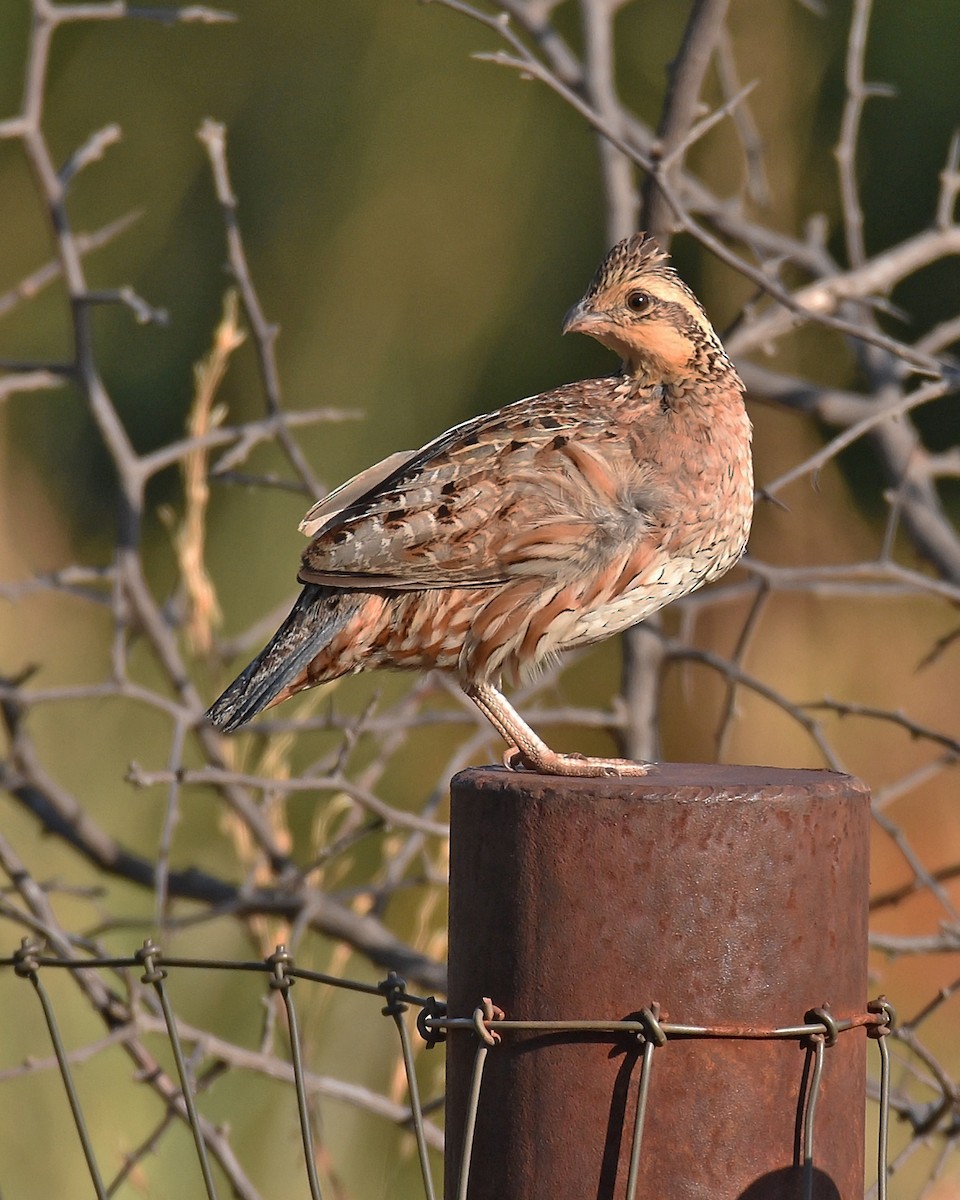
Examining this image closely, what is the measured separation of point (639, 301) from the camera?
8.97 ft

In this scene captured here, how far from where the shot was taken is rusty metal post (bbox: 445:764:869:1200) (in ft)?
5.85

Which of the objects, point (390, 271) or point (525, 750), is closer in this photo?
point (525, 750)

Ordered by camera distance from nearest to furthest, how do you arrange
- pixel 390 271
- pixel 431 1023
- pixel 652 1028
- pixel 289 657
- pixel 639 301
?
1. pixel 652 1028
2. pixel 431 1023
3. pixel 289 657
4. pixel 639 301
5. pixel 390 271

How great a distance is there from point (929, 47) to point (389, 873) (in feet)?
10.9

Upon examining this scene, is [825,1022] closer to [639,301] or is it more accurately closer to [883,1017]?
[883,1017]

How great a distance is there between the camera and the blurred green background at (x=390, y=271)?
16.7 ft

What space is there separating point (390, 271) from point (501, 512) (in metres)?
2.79

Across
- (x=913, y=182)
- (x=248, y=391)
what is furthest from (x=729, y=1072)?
(x=913, y=182)

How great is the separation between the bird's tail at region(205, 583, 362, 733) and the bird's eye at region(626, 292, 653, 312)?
67cm

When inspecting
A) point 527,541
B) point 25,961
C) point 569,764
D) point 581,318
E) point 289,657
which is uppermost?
point 581,318

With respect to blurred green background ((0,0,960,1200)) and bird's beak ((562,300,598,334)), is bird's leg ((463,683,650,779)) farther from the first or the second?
blurred green background ((0,0,960,1200))

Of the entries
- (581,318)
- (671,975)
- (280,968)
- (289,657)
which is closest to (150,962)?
(280,968)

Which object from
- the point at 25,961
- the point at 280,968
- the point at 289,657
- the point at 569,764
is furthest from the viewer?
the point at 289,657

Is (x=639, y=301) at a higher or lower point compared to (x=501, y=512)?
higher
